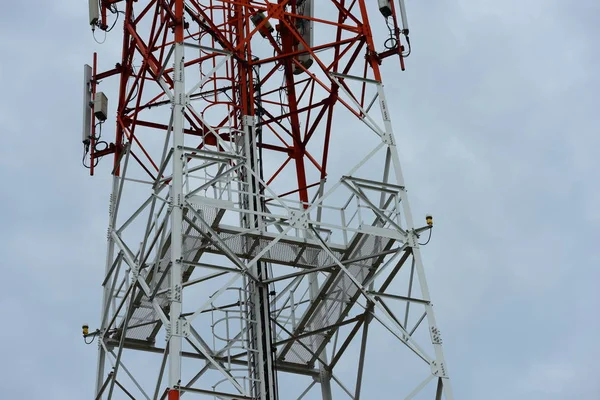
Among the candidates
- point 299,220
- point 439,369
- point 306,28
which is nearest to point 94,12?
point 306,28

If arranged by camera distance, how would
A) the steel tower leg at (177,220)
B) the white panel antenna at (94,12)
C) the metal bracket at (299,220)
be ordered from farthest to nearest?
1. the white panel antenna at (94,12)
2. the metal bracket at (299,220)
3. the steel tower leg at (177,220)

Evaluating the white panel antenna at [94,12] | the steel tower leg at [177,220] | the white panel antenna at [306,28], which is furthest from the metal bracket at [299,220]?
the white panel antenna at [94,12]

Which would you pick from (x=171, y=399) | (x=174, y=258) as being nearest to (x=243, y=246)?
Answer: (x=174, y=258)

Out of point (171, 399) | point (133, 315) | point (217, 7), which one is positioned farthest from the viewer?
point (217, 7)

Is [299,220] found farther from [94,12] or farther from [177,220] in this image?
[94,12]

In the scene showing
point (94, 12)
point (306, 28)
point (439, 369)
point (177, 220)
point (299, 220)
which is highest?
point (94, 12)

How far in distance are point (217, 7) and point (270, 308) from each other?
33.7ft

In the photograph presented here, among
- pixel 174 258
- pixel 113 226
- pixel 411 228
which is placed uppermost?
pixel 113 226

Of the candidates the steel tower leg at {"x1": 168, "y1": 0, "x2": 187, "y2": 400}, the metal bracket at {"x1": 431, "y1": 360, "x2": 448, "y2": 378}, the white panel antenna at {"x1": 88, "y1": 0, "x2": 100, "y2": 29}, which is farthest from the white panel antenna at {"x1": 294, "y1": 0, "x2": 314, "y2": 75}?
the metal bracket at {"x1": 431, "y1": 360, "x2": 448, "y2": 378}

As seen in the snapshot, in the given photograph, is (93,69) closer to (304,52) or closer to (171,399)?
(304,52)

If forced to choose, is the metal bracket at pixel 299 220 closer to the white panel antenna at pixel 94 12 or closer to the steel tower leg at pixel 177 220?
the steel tower leg at pixel 177 220

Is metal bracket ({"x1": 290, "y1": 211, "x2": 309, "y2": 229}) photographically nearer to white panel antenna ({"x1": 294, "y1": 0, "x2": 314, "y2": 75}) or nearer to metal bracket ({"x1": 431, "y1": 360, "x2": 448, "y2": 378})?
metal bracket ({"x1": 431, "y1": 360, "x2": 448, "y2": 378})

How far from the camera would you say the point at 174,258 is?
87.7 feet

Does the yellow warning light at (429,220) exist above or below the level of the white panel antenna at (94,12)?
below
